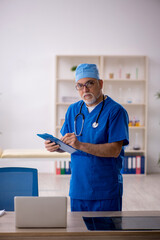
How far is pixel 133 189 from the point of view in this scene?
477 centimetres

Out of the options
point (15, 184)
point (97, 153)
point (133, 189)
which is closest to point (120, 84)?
point (133, 189)

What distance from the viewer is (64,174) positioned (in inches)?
227

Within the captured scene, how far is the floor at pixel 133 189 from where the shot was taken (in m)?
4.00

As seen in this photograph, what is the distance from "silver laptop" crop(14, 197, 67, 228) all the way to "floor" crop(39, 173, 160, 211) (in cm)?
253

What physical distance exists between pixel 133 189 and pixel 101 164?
3.00 m

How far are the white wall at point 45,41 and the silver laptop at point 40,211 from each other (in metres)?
4.57

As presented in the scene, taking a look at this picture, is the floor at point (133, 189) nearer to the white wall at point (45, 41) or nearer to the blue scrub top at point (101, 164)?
the white wall at point (45, 41)

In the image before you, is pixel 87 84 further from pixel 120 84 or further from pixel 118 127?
pixel 120 84

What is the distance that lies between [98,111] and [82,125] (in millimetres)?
132

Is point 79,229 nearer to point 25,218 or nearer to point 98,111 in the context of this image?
point 25,218

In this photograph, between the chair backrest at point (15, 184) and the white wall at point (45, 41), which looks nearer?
the chair backrest at point (15, 184)

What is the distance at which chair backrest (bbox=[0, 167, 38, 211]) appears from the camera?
2121 millimetres

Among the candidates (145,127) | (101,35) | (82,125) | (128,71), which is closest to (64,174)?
(145,127)

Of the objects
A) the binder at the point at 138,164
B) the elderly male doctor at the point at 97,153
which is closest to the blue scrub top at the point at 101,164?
the elderly male doctor at the point at 97,153
